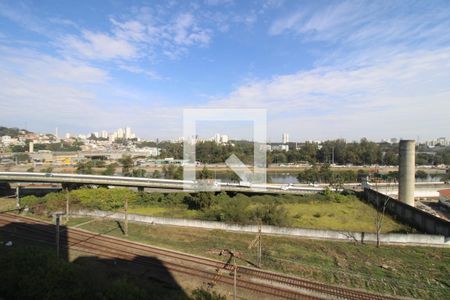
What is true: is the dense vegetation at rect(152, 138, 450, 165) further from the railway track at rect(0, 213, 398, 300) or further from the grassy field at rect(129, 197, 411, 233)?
the railway track at rect(0, 213, 398, 300)

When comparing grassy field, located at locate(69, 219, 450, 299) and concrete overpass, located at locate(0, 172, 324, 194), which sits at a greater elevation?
concrete overpass, located at locate(0, 172, 324, 194)

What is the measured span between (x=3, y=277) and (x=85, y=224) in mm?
9670

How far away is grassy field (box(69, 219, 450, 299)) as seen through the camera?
9.34 metres

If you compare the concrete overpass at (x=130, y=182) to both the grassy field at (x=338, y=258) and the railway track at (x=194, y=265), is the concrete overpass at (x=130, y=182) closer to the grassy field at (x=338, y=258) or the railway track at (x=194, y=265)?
the grassy field at (x=338, y=258)

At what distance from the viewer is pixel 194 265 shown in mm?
10562

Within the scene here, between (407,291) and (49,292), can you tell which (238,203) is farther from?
(49,292)

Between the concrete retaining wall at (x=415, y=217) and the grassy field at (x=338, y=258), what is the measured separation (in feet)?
5.88

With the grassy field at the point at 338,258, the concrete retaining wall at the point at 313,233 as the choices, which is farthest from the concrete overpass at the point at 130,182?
the grassy field at the point at 338,258

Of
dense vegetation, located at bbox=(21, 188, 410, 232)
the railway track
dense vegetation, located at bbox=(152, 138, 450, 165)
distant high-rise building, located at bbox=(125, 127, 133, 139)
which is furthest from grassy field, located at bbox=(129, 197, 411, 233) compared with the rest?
distant high-rise building, located at bbox=(125, 127, 133, 139)

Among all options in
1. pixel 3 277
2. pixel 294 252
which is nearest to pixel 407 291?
pixel 294 252

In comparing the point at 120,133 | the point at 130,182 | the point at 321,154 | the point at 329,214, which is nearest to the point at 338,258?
the point at 329,214

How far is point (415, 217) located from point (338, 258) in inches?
323

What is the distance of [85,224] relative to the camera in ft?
53.1

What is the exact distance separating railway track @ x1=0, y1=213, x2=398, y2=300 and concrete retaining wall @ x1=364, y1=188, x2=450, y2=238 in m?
7.84
